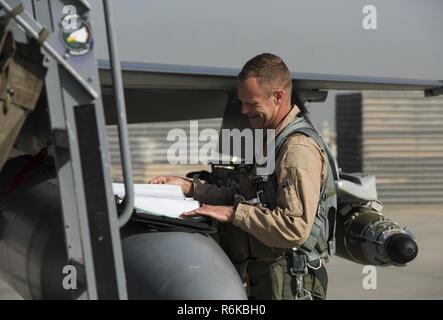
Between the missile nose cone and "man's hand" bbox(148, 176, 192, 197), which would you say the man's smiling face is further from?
the missile nose cone

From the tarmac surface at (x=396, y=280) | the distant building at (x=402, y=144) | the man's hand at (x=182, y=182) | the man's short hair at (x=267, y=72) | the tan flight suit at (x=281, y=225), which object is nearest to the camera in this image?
the tan flight suit at (x=281, y=225)

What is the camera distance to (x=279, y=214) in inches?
89.2

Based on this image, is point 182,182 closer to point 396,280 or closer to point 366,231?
point 366,231

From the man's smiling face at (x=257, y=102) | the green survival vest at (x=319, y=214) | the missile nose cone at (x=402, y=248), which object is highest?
the man's smiling face at (x=257, y=102)

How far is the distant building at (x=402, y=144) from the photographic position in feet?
49.7

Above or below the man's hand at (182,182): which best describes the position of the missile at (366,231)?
below

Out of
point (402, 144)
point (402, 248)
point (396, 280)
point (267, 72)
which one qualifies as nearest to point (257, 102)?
point (267, 72)

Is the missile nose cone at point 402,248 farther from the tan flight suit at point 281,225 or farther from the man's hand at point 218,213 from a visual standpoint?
the man's hand at point 218,213

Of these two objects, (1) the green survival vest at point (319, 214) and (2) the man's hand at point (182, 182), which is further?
(2) the man's hand at point (182, 182)

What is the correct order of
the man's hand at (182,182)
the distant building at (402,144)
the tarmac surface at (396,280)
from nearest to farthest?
the man's hand at (182,182) → the tarmac surface at (396,280) → the distant building at (402,144)

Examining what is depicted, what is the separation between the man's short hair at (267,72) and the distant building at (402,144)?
13.3 m

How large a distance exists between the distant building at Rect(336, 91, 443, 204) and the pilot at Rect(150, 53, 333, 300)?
13.2 meters

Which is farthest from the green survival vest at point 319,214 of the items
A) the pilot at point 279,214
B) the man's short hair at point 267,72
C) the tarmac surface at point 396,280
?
the tarmac surface at point 396,280
